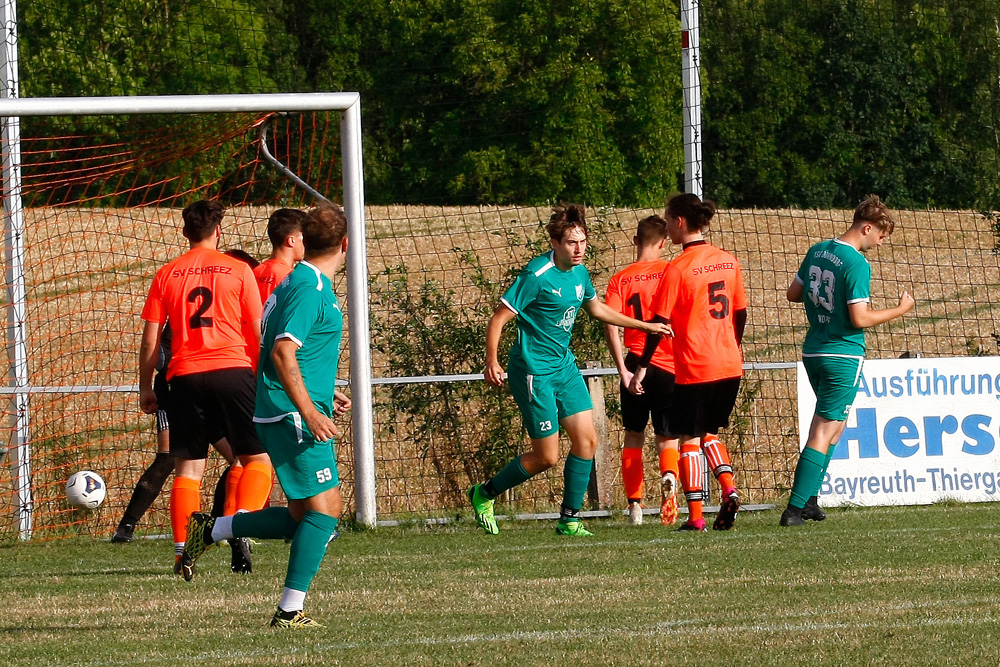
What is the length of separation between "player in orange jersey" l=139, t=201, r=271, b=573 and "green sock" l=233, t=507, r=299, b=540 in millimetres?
1863

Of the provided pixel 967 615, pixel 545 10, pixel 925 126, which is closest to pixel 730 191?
pixel 925 126

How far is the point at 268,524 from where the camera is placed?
20.6ft

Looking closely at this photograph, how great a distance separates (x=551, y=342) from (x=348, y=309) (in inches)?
70.9

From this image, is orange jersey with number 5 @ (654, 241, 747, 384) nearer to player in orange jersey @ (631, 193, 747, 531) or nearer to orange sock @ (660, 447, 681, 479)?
player in orange jersey @ (631, 193, 747, 531)

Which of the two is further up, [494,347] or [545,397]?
[494,347]

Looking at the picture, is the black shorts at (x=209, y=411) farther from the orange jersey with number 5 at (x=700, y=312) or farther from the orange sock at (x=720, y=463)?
the orange sock at (x=720, y=463)

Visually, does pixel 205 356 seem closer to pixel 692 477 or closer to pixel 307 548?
pixel 307 548

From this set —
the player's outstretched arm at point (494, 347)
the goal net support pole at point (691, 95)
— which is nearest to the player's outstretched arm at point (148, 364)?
the player's outstretched arm at point (494, 347)

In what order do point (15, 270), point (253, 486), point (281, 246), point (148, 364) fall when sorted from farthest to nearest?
point (15, 270)
point (281, 246)
point (253, 486)
point (148, 364)

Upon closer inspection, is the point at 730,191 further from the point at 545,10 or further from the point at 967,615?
the point at 967,615

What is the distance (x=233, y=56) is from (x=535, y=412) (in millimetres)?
19135

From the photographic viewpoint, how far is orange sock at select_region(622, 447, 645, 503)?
404 inches

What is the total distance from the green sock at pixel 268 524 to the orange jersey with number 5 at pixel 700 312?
393 cm

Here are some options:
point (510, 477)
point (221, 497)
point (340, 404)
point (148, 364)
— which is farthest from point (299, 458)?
point (510, 477)
